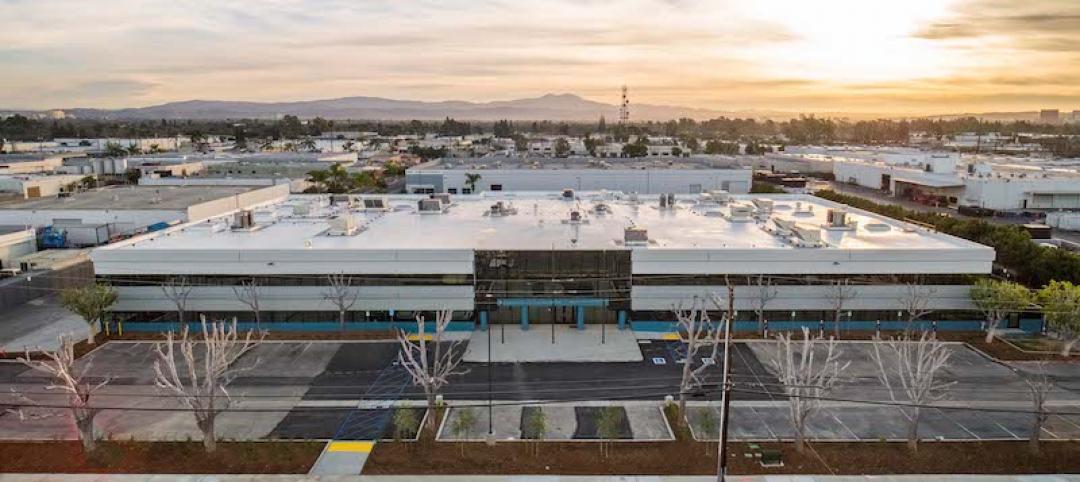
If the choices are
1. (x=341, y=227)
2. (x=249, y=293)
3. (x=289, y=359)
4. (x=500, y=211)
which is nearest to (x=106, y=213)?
(x=341, y=227)

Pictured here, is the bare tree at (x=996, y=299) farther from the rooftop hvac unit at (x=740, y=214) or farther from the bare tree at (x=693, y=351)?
the rooftop hvac unit at (x=740, y=214)

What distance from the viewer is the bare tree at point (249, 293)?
34344 mm

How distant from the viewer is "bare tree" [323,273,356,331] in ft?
112

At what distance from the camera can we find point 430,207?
159 feet

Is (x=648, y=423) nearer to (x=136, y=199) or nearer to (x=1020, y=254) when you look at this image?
(x=1020, y=254)

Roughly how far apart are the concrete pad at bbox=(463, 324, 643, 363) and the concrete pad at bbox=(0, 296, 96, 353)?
1844 cm

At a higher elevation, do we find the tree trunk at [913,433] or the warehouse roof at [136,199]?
the warehouse roof at [136,199]

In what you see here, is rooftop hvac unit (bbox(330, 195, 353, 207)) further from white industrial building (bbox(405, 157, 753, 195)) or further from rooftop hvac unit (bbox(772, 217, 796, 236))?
rooftop hvac unit (bbox(772, 217, 796, 236))

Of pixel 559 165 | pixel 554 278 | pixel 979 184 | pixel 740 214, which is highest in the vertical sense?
pixel 559 165

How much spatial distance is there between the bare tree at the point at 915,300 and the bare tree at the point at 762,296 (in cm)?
614

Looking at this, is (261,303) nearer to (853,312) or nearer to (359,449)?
(359,449)

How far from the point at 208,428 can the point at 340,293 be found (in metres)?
12.5

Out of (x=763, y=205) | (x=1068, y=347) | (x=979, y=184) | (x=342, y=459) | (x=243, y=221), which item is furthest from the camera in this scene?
(x=979, y=184)

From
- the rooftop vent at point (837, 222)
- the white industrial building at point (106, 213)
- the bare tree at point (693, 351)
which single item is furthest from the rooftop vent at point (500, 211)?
the rooftop vent at point (837, 222)
